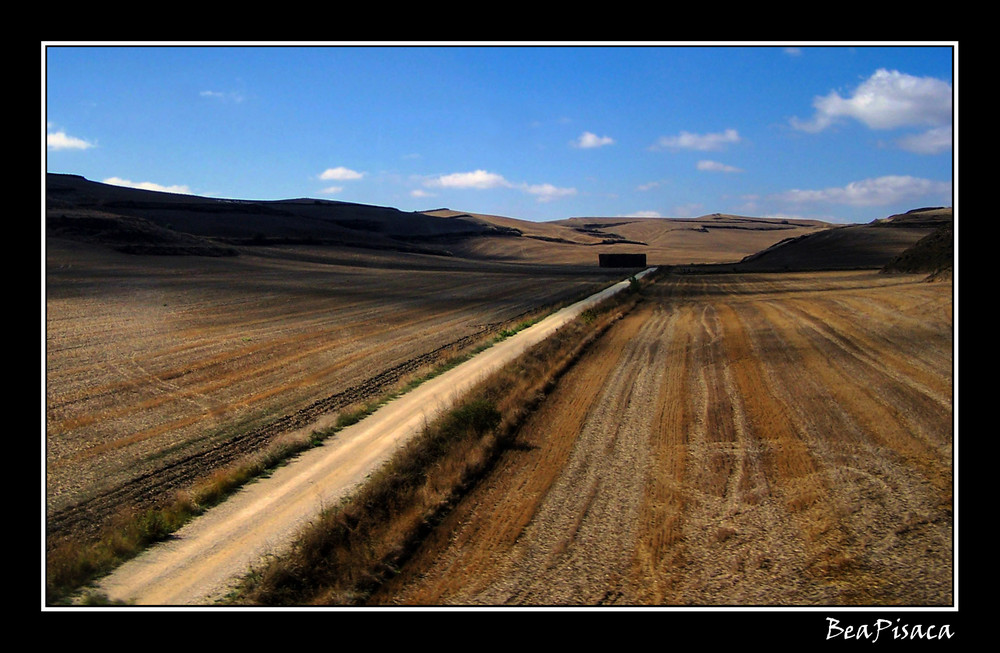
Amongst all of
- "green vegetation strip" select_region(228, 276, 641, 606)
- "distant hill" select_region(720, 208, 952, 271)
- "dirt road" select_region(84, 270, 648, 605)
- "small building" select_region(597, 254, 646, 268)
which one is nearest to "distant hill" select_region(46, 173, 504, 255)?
"small building" select_region(597, 254, 646, 268)

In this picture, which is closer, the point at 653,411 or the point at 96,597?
the point at 96,597

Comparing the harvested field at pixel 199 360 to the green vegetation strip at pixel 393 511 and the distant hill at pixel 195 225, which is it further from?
the distant hill at pixel 195 225

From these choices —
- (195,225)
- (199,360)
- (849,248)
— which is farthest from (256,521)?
(195,225)

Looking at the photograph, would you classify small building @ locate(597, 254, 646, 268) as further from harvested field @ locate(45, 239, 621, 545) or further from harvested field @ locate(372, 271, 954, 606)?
harvested field @ locate(372, 271, 954, 606)

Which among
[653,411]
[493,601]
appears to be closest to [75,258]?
[653,411]

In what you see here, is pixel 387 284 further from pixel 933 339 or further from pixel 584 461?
pixel 584 461

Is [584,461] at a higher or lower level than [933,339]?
lower
